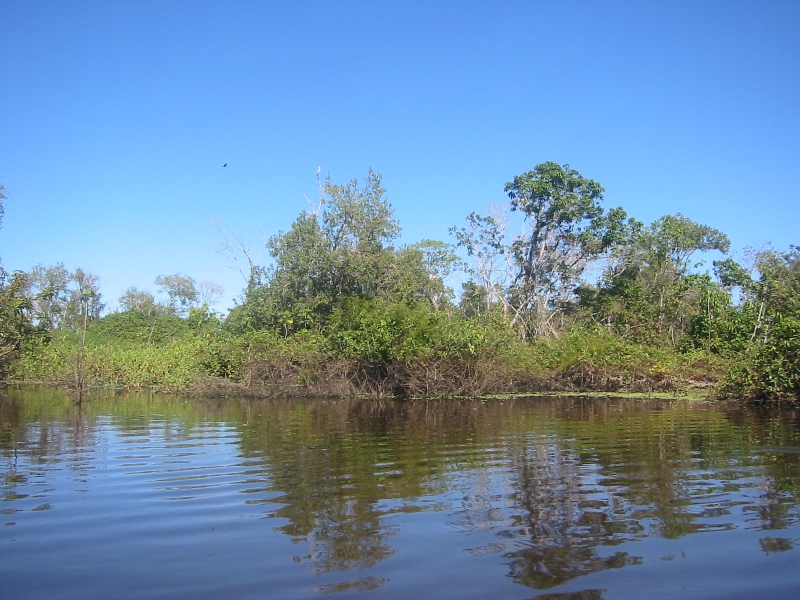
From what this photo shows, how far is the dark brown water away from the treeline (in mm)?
7901

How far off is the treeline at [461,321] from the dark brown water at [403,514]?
7.90 m

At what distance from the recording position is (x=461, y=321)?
1975cm

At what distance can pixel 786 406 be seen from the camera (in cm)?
1506

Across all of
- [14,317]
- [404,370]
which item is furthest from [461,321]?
[14,317]

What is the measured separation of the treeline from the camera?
19062 millimetres

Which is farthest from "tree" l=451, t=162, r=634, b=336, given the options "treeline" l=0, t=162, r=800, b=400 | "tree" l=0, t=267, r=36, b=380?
"tree" l=0, t=267, r=36, b=380

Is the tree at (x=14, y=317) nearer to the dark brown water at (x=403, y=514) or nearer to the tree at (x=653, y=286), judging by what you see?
the dark brown water at (x=403, y=514)

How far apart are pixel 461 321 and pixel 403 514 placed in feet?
47.0

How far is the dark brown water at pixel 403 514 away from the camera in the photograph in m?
4.08

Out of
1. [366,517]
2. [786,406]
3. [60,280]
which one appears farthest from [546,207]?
[60,280]

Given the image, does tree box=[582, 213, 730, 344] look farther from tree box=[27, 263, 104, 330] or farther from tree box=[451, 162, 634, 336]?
tree box=[27, 263, 104, 330]

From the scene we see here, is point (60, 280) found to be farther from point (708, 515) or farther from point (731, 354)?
point (708, 515)

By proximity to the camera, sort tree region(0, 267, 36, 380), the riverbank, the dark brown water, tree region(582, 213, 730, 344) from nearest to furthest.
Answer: the dark brown water < tree region(0, 267, 36, 380) < the riverbank < tree region(582, 213, 730, 344)

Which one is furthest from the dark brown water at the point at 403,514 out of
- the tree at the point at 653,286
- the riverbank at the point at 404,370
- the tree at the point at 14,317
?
the tree at the point at 653,286
